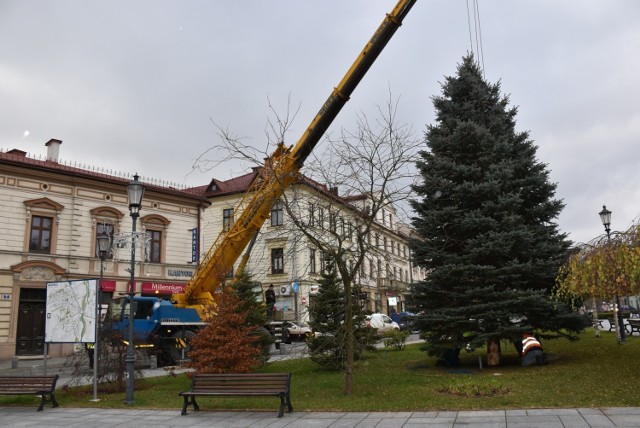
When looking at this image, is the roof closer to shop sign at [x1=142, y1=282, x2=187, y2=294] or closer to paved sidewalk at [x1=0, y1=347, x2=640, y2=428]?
shop sign at [x1=142, y1=282, x2=187, y2=294]

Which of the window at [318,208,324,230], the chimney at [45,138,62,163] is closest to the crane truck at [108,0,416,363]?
the window at [318,208,324,230]

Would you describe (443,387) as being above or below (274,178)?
below

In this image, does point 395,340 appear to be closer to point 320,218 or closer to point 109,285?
point 320,218

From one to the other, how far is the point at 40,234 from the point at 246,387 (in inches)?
853

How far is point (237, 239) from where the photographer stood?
728 inches

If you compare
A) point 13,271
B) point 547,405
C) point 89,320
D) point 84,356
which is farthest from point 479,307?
point 13,271

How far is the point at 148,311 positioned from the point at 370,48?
1320 cm

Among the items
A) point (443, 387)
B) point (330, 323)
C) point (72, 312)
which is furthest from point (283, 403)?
point (330, 323)

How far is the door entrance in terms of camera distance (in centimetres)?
2589

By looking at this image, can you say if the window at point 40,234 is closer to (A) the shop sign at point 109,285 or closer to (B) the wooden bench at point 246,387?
(A) the shop sign at point 109,285

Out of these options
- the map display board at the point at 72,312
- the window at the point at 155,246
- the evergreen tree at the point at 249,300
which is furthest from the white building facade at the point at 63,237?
the map display board at the point at 72,312

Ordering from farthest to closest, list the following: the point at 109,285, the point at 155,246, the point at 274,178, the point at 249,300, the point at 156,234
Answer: the point at 156,234
the point at 155,246
the point at 109,285
the point at 249,300
the point at 274,178

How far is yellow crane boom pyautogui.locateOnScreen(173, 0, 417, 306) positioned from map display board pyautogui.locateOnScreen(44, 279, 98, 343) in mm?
5085

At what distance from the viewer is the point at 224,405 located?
36.1ft
